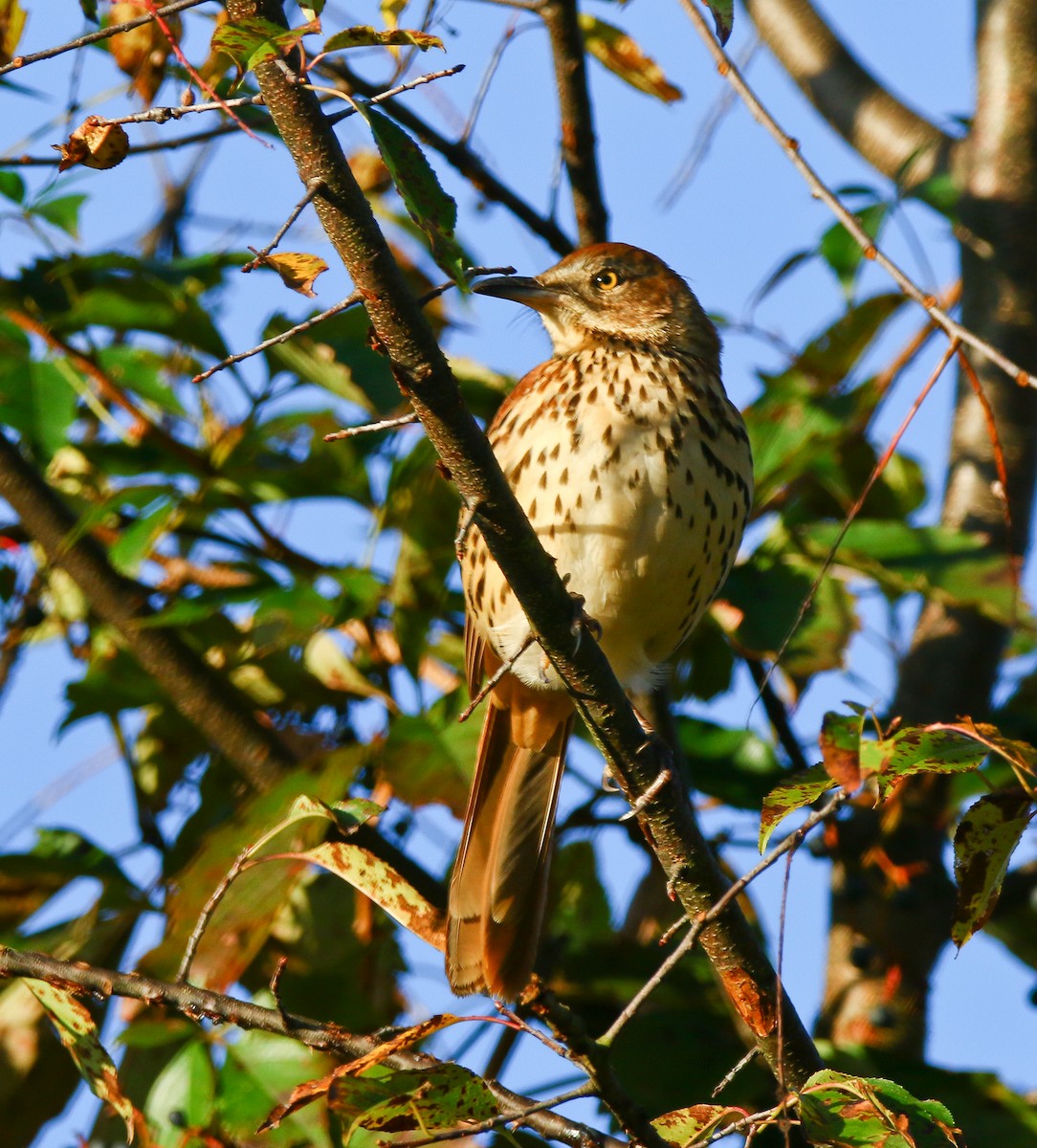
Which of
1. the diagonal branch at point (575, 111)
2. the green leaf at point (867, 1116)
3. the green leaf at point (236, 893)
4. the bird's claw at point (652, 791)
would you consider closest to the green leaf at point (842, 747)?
the green leaf at point (867, 1116)

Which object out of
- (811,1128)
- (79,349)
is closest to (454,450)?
(811,1128)

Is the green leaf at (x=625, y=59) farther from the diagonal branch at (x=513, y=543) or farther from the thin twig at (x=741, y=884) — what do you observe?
the thin twig at (x=741, y=884)

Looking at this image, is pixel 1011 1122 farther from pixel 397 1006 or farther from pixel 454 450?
pixel 454 450

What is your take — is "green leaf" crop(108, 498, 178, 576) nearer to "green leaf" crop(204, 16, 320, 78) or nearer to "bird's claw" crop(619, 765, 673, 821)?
"bird's claw" crop(619, 765, 673, 821)

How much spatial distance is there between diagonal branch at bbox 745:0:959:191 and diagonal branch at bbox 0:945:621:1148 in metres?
3.60

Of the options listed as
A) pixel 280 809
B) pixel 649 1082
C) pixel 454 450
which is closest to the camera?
pixel 454 450

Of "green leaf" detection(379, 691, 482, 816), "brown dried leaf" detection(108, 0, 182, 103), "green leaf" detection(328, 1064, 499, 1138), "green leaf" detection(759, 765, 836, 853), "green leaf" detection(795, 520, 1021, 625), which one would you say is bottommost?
"green leaf" detection(328, 1064, 499, 1138)

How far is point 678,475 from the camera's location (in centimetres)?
325

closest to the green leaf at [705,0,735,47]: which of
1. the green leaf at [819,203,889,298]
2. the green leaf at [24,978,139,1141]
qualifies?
the green leaf at [24,978,139,1141]

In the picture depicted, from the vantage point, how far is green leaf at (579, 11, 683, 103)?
3.67m

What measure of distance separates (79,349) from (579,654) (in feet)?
6.17

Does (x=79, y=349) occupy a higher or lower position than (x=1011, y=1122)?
higher

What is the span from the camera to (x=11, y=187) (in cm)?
315

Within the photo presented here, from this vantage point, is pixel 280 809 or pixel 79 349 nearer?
pixel 280 809
